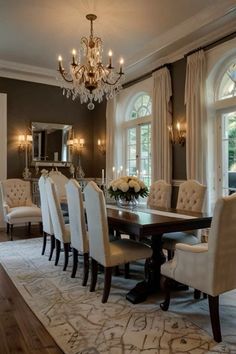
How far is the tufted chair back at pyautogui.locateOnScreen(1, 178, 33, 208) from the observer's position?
627cm

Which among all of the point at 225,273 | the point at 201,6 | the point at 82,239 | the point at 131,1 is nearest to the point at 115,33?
the point at 131,1

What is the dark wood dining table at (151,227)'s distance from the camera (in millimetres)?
2732

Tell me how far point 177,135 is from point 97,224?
320cm

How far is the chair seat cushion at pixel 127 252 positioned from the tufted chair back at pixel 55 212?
903mm

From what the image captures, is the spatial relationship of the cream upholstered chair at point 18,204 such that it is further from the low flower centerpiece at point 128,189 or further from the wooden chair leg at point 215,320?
the wooden chair leg at point 215,320

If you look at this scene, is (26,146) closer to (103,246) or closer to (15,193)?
(15,193)

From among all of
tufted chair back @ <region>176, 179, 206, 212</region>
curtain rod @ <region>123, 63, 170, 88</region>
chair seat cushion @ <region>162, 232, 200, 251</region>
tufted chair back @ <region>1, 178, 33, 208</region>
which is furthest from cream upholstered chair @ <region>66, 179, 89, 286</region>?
curtain rod @ <region>123, 63, 170, 88</region>

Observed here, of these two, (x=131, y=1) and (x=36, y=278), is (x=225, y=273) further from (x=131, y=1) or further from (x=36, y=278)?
(x=131, y=1)

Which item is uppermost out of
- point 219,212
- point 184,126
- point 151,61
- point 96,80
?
point 151,61

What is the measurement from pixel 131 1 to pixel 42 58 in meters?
2.66

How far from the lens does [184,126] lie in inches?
213

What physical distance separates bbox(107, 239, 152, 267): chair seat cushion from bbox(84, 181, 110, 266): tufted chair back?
0.08m

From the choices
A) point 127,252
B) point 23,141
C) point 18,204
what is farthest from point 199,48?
point 18,204

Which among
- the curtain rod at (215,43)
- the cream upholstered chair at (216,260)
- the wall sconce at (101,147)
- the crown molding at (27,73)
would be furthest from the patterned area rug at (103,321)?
the crown molding at (27,73)
